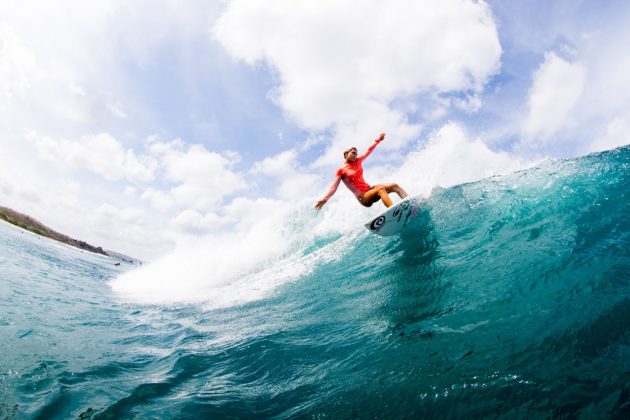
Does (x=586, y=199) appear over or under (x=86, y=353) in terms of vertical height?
under

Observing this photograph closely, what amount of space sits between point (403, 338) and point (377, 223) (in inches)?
176

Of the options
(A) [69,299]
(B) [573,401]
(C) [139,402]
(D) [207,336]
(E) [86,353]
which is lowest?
(B) [573,401]

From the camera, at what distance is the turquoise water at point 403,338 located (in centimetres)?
322

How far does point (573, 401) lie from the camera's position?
275cm

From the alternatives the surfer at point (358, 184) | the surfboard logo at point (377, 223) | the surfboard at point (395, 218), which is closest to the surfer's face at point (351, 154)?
the surfer at point (358, 184)

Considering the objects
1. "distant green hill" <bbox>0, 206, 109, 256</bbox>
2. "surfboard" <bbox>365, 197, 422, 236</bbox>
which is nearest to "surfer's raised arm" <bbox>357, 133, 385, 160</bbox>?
"surfboard" <bbox>365, 197, 422, 236</bbox>

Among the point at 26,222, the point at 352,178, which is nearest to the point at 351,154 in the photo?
the point at 352,178

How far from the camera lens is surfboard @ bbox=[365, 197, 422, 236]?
873 cm

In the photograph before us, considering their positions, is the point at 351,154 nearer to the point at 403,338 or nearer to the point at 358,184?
the point at 358,184

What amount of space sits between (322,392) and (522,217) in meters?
7.38

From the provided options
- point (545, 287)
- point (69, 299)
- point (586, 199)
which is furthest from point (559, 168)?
point (69, 299)

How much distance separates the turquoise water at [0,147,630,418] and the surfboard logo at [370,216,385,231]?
1.01 meters

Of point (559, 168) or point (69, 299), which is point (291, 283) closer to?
point (69, 299)

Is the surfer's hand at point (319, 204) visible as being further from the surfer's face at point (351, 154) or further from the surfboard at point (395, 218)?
the surfer's face at point (351, 154)
